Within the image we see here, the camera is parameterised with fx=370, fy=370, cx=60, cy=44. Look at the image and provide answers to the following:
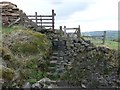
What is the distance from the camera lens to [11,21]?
24562 mm

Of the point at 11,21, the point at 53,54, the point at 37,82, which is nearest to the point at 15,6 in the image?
the point at 11,21

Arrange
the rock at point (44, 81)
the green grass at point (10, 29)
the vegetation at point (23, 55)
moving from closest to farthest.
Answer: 1. the rock at point (44, 81)
2. the vegetation at point (23, 55)
3. the green grass at point (10, 29)

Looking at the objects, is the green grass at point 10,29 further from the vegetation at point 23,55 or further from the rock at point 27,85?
the rock at point 27,85

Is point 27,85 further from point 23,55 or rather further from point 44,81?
point 23,55

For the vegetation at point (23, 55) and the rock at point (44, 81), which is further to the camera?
the vegetation at point (23, 55)

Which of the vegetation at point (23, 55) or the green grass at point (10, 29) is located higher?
the green grass at point (10, 29)

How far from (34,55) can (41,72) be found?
58.8 inches

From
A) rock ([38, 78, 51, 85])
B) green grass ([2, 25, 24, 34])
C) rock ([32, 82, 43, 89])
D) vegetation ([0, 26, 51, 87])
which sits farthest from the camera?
green grass ([2, 25, 24, 34])

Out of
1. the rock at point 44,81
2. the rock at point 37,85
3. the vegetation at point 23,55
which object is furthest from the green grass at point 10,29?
the rock at point 37,85

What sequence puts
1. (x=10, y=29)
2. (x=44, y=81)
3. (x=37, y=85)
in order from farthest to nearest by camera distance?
1. (x=10, y=29)
2. (x=44, y=81)
3. (x=37, y=85)

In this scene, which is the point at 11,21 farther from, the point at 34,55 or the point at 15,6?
the point at 34,55

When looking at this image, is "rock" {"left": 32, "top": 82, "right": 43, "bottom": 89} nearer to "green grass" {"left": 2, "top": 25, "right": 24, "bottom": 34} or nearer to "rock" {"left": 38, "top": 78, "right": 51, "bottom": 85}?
"rock" {"left": 38, "top": 78, "right": 51, "bottom": 85}

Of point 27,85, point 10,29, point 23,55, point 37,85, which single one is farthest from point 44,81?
point 10,29

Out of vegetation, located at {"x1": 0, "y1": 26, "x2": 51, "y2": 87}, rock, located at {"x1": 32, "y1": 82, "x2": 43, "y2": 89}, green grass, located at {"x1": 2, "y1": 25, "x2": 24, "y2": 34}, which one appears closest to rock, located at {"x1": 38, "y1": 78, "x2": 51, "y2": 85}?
rock, located at {"x1": 32, "y1": 82, "x2": 43, "y2": 89}
